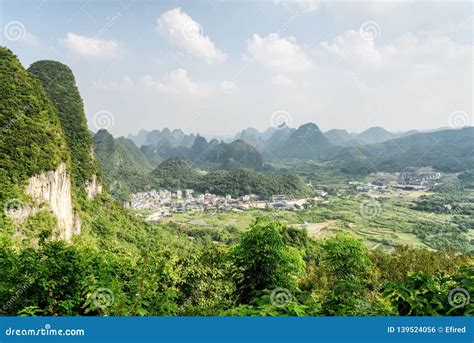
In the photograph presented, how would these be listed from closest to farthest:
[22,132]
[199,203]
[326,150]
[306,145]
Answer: [22,132]
[199,203]
[326,150]
[306,145]

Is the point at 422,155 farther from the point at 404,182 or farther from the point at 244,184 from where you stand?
the point at 244,184

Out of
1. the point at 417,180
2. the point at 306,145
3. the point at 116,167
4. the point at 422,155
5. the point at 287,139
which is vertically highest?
the point at 287,139

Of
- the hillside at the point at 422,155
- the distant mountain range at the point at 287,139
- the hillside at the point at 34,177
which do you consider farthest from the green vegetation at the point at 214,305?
the distant mountain range at the point at 287,139

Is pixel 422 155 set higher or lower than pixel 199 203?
higher

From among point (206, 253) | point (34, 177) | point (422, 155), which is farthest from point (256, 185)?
point (206, 253)

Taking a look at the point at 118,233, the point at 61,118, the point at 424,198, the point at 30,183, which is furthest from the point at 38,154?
the point at 424,198

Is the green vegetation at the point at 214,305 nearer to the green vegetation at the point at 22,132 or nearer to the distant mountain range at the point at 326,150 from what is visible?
the green vegetation at the point at 22,132

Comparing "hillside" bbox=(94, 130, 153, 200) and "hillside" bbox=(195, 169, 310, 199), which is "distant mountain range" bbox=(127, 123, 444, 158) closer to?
"hillside" bbox=(94, 130, 153, 200)

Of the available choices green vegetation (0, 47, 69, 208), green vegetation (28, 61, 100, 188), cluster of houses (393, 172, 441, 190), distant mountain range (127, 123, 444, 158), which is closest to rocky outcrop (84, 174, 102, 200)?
green vegetation (28, 61, 100, 188)
